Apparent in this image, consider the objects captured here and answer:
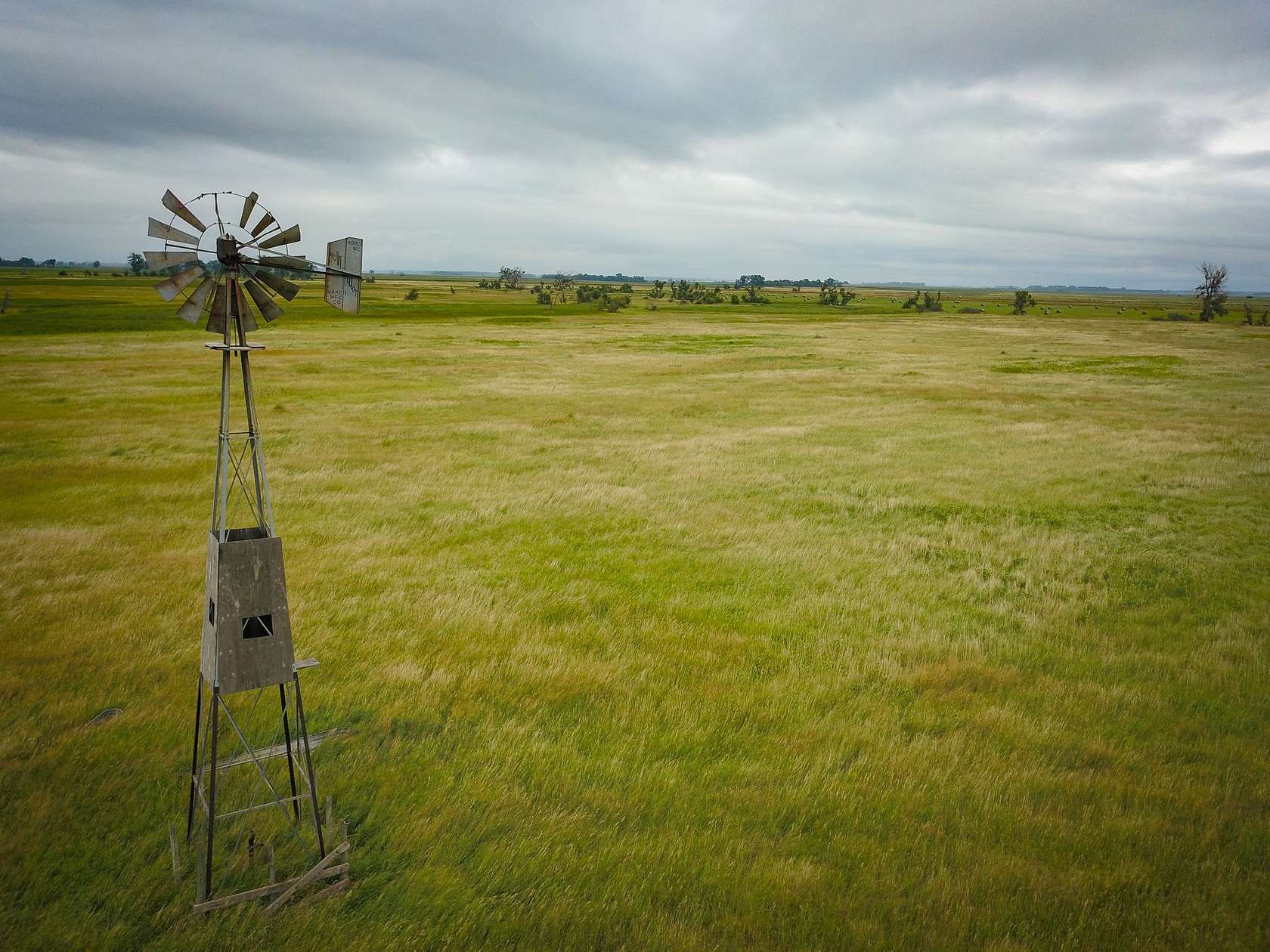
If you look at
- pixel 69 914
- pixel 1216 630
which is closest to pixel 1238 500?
pixel 1216 630

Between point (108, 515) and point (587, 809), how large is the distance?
13.5 metres

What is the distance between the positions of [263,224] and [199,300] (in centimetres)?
74

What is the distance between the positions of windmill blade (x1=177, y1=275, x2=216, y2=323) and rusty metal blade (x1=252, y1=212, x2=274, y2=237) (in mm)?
458

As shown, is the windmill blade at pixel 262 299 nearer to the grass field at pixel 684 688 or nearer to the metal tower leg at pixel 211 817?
the metal tower leg at pixel 211 817

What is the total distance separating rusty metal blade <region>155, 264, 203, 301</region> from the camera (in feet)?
17.2

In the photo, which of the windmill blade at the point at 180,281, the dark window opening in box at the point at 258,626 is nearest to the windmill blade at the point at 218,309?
the windmill blade at the point at 180,281

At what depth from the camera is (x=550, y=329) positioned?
76438 millimetres

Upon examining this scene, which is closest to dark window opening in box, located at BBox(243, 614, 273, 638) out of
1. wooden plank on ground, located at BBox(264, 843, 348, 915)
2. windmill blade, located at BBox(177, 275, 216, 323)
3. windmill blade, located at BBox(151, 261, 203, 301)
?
wooden plank on ground, located at BBox(264, 843, 348, 915)

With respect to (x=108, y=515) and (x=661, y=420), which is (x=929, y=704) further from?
(x=661, y=420)

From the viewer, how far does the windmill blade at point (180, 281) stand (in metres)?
5.23

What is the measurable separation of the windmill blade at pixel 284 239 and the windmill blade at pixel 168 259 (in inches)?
19.8

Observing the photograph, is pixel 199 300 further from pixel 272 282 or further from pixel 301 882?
pixel 301 882

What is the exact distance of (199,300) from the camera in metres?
5.32

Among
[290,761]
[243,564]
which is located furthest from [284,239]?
[290,761]
